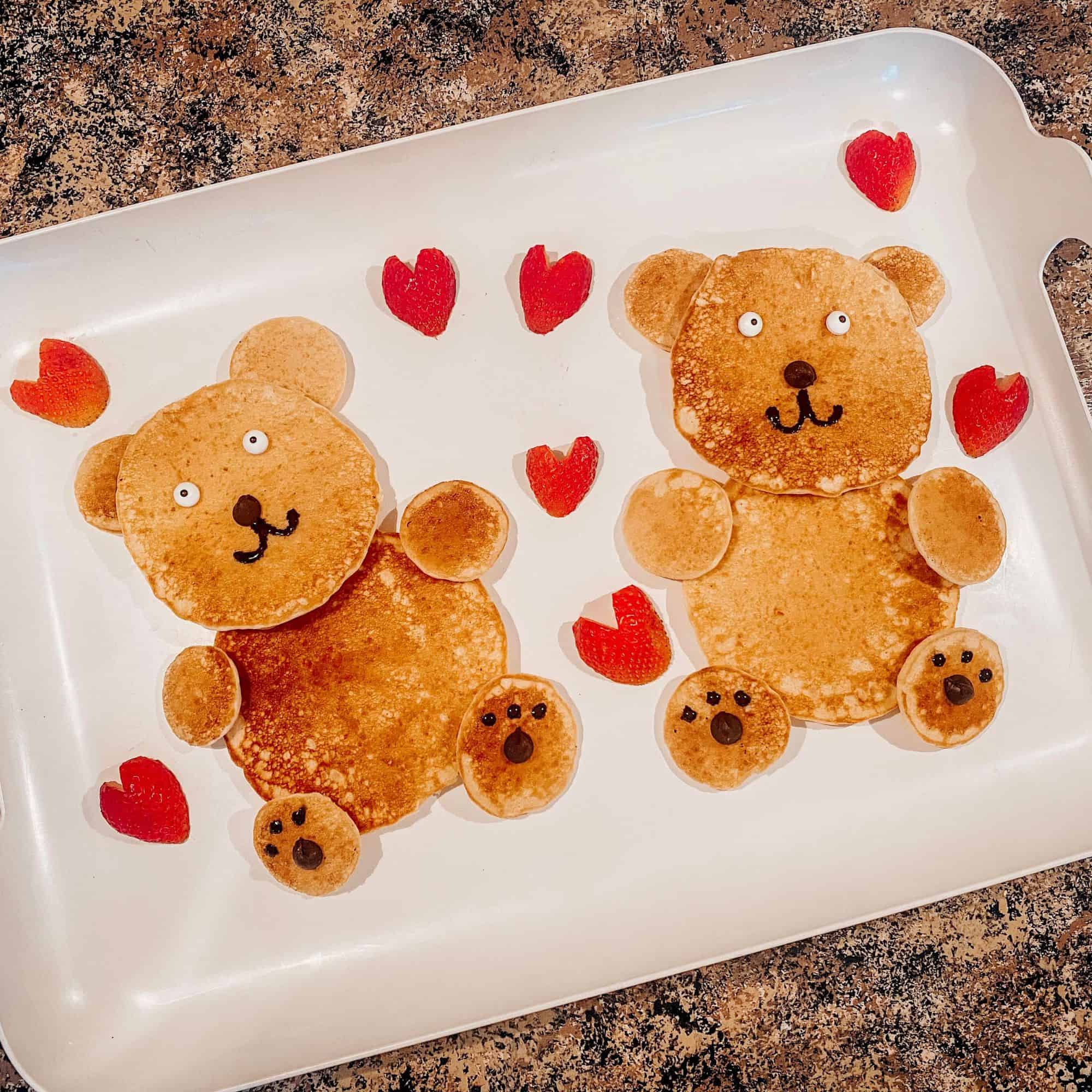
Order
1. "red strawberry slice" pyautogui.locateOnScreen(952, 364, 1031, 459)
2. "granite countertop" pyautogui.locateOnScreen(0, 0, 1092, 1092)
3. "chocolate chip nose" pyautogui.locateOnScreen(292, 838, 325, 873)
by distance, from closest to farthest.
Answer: "chocolate chip nose" pyautogui.locateOnScreen(292, 838, 325, 873), "red strawberry slice" pyautogui.locateOnScreen(952, 364, 1031, 459), "granite countertop" pyautogui.locateOnScreen(0, 0, 1092, 1092)

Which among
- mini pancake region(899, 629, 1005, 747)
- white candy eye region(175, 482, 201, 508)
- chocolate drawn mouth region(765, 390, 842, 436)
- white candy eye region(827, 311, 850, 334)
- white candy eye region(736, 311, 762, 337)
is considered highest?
white candy eye region(175, 482, 201, 508)

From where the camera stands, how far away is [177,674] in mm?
1881

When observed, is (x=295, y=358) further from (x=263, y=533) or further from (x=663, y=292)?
(x=663, y=292)

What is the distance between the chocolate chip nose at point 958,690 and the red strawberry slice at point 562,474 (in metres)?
0.92

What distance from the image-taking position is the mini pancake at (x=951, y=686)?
1834 mm

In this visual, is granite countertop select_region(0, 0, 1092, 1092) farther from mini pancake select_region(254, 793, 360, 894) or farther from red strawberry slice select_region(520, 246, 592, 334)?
mini pancake select_region(254, 793, 360, 894)

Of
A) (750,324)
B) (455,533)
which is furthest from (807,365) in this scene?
(455,533)

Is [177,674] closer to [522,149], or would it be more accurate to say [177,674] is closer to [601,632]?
[601,632]

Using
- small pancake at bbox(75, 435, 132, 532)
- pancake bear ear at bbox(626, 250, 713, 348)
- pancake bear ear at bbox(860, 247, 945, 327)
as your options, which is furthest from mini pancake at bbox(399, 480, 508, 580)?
pancake bear ear at bbox(860, 247, 945, 327)

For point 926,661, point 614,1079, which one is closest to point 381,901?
point 614,1079

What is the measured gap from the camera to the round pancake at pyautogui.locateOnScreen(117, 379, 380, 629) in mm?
1851

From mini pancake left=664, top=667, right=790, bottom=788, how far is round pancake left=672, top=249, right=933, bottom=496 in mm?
466

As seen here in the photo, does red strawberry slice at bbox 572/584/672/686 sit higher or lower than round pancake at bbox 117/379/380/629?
lower

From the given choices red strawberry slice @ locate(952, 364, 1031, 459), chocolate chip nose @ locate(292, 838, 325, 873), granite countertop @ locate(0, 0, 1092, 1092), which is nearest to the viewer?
chocolate chip nose @ locate(292, 838, 325, 873)
